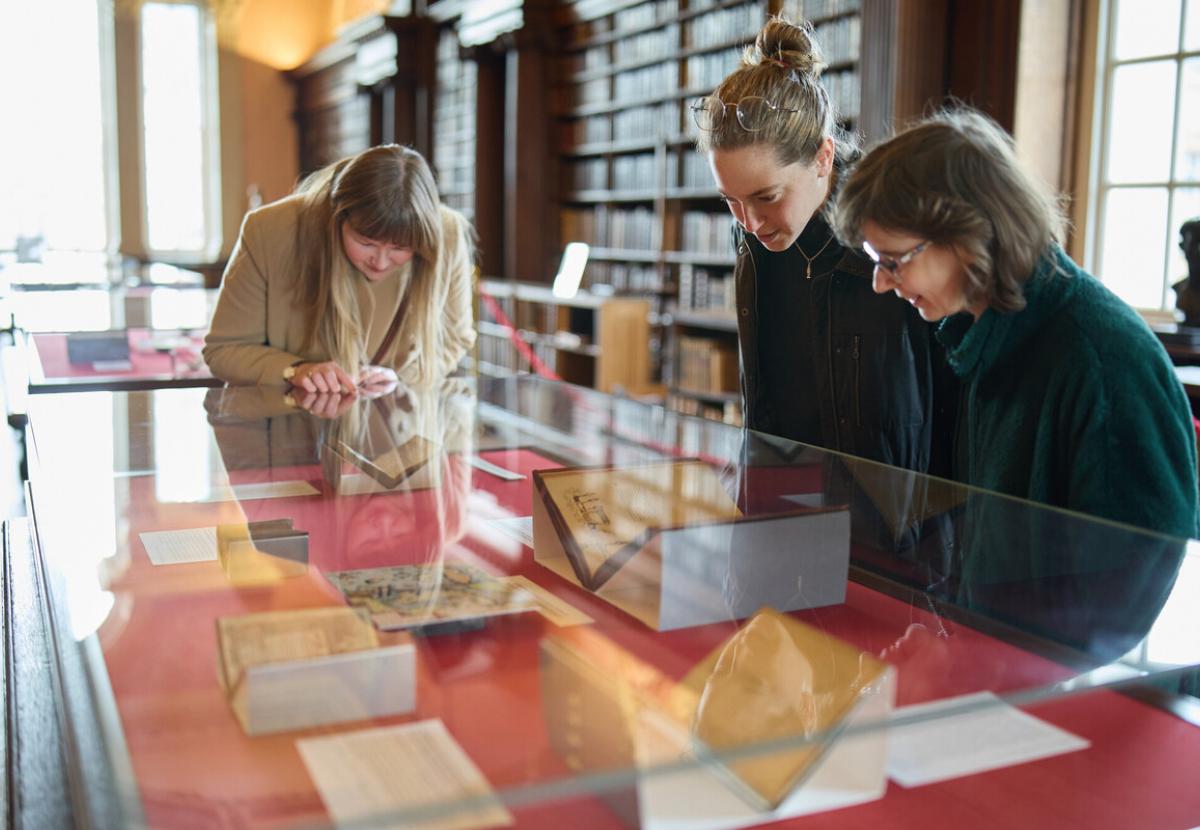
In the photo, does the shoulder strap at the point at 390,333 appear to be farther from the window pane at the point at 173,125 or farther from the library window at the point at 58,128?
the window pane at the point at 173,125

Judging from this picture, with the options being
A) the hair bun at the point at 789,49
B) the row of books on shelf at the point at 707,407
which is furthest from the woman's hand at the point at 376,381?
the row of books on shelf at the point at 707,407

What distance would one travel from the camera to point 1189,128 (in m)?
4.41

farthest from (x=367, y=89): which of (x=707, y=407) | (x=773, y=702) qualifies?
(x=773, y=702)

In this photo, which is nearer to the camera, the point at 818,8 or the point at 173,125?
the point at 818,8

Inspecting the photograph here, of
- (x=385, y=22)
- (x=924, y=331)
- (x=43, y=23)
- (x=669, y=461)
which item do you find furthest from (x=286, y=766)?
(x=43, y=23)

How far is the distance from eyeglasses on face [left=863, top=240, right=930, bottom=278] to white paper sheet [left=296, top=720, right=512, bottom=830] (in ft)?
2.61

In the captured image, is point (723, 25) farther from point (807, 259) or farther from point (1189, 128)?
point (807, 259)

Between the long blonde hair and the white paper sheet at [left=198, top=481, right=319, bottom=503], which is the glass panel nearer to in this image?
the long blonde hair

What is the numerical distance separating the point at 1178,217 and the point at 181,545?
13.7 ft

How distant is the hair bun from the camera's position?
198 cm

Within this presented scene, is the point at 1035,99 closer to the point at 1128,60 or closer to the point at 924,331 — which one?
the point at 1128,60

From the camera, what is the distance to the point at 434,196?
8.34 feet

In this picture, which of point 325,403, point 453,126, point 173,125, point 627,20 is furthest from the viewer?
point 173,125

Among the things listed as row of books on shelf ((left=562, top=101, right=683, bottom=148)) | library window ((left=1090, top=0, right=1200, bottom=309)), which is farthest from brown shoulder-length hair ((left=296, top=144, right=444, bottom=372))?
row of books on shelf ((left=562, top=101, right=683, bottom=148))
